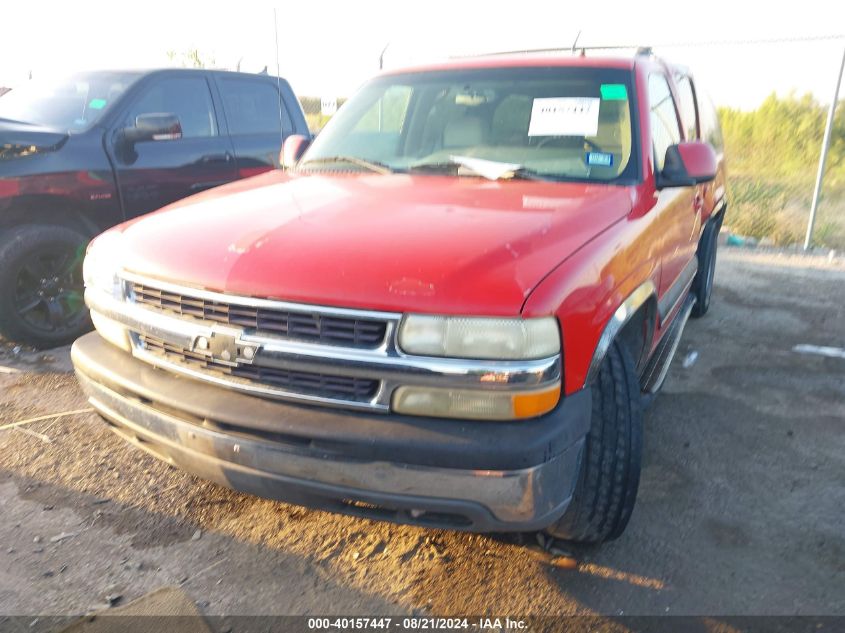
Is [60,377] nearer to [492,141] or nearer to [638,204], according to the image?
[492,141]

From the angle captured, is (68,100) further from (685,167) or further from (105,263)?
(685,167)

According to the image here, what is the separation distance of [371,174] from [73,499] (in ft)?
6.39

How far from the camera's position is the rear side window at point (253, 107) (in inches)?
225

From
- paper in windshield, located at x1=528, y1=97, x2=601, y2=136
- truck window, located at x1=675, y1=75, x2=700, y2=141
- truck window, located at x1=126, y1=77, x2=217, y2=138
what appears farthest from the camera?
truck window, located at x1=126, y1=77, x2=217, y2=138

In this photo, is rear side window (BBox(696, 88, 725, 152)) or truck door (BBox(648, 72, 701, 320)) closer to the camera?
truck door (BBox(648, 72, 701, 320))

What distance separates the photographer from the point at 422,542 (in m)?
2.69

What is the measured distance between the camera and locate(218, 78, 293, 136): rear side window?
5.71 metres

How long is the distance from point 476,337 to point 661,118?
83.0 inches

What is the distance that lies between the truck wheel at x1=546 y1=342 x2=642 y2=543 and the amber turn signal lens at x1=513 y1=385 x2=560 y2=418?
0.38m

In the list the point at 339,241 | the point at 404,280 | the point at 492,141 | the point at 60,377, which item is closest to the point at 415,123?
the point at 492,141

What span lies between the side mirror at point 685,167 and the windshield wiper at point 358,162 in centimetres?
123

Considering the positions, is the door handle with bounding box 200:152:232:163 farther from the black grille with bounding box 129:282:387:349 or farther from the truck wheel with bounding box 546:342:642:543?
the truck wheel with bounding box 546:342:642:543

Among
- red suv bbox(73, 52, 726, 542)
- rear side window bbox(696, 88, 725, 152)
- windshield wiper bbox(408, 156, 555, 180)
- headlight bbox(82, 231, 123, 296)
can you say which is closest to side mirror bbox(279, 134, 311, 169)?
red suv bbox(73, 52, 726, 542)

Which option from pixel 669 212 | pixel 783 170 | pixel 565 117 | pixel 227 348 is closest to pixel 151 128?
pixel 565 117
